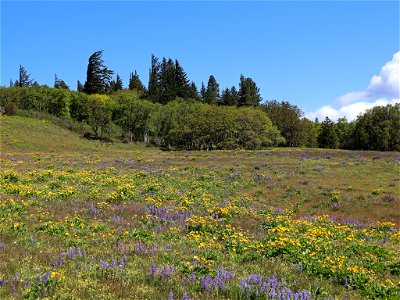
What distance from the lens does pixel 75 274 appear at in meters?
6.88

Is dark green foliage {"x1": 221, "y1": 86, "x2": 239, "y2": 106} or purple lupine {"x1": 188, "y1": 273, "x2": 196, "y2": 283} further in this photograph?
dark green foliage {"x1": 221, "y1": 86, "x2": 239, "y2": 106}

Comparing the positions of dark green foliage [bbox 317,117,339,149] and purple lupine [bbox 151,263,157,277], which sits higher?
dark green foliage [bbox 317,117,339,149]

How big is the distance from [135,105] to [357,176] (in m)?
72.6

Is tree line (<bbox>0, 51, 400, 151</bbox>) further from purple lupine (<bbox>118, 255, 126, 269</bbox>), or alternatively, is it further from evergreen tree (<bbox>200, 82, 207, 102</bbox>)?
purple lupine (<bbox>118, 255, 126, 269</bbox>)

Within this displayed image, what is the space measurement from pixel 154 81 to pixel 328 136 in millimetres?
70386

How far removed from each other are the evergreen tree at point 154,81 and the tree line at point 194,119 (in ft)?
1.61

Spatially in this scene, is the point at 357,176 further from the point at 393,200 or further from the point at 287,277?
the point at 287,277

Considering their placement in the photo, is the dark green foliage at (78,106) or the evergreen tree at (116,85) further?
the evergreen tree at (116,85)

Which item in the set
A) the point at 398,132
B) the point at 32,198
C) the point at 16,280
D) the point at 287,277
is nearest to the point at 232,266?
the point at 287,277

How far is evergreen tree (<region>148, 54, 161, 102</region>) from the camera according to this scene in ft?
465

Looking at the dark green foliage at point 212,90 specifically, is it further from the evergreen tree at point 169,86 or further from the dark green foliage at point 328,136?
the dark green foliage at point 328,136

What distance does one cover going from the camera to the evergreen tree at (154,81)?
141712mm

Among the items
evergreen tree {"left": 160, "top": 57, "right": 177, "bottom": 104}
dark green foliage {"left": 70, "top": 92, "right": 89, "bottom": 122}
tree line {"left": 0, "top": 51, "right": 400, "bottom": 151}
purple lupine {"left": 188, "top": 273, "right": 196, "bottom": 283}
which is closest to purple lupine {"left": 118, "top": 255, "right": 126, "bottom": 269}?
purple lupine {"left": 188, "top": 273, "right": 196, "bottom": 283}

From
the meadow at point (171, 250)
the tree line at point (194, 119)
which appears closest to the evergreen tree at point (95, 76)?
the tree line at point (194, 119)
